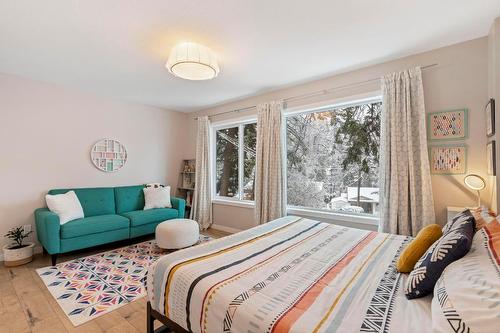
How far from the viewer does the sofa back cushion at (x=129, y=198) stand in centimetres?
392

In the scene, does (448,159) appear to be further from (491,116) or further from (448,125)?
(491,116)

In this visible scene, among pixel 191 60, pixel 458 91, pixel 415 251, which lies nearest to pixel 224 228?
pixel 191 60

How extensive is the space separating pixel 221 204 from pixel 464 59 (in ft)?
13.2

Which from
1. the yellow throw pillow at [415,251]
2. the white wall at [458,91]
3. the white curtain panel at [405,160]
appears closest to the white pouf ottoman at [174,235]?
the white curtain panel at [405,160]

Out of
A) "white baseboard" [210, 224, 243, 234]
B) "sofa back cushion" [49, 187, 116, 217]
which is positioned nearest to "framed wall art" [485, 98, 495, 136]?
"white baseboard" [210, 224, 243, 234]

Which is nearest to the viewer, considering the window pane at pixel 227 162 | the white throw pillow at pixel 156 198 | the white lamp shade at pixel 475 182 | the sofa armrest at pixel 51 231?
the white lamp shade at pixel 475 182

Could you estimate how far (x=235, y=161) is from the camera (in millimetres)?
4602

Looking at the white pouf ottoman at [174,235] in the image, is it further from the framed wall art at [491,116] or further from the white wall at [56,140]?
the framed wall art at [491,116]

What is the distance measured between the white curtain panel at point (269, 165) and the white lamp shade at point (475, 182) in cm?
207

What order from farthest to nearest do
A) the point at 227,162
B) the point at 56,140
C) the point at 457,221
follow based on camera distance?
the point at 227,162
the point at 56,140
the point at 457,221

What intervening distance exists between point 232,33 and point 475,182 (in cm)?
267

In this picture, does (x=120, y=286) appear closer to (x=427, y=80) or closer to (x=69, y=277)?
(x=69, y=277)

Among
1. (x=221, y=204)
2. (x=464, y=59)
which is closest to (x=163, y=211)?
(x=221, y=204)

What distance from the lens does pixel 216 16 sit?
1.94 metres
